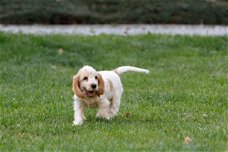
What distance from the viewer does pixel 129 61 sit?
14.4m

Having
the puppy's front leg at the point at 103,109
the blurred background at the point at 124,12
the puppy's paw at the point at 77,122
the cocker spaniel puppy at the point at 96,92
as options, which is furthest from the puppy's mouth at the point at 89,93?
the blurred background at the point at 124,12

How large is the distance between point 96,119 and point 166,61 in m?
6.31

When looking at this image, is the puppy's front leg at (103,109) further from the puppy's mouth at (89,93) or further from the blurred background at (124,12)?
the blurred background at (124,12)

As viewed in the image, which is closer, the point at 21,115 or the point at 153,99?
the point at 21,115

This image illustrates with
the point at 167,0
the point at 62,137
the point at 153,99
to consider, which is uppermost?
the point at 62,137

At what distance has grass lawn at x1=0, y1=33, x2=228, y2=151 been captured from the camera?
7070 mm

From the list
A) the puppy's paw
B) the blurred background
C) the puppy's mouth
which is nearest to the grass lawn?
the puppy's paw

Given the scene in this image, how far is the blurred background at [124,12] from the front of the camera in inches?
800

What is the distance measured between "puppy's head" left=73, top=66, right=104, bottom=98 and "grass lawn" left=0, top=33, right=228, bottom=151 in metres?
0.35

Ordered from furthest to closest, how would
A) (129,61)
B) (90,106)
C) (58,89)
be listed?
(129,61), (58,89), (90,106)

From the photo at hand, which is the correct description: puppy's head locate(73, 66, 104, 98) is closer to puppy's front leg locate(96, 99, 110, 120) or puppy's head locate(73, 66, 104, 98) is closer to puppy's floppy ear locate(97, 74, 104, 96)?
puppy's floppy ear locate(97, 74, 104, 96)

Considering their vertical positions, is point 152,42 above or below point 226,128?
below

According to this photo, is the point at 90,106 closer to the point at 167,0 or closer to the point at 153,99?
the point at 153,99

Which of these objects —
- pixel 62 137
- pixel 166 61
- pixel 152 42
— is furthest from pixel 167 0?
pixel 62 137
